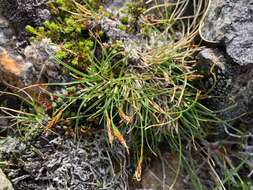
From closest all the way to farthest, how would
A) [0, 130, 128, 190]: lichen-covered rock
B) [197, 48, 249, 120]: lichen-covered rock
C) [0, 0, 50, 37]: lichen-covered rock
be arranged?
[0, 130, 128, 190]: lichen-covered rock < [197, 48, 249, 120]: lichen-covered rock < [0, 0, 50, 37]: lichen-covered rock

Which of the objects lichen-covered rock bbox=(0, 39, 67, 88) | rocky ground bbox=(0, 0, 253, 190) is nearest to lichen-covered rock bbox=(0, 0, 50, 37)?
rocky ground bbox=(0, 0, 253, 190)

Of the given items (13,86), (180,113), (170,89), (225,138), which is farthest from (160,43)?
(13,86)

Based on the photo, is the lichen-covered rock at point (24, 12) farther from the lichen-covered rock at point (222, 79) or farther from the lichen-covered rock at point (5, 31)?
the lichen-covered rock at point (222, 79)

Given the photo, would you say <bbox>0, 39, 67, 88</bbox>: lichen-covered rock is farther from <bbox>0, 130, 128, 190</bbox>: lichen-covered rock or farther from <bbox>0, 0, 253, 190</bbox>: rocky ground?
<bbox>0, 130, 128, 190</bbox>: lichen-covered rock

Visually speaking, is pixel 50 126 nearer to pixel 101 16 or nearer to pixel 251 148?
pixel 101 16

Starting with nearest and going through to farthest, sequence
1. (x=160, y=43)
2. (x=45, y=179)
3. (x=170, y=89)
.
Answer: (x=45, y=179) < (x=170, y=89) < (x=160, y=43)

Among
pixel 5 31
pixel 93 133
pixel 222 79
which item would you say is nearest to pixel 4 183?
pixel 93 133

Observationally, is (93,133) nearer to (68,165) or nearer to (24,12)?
(68,165)
